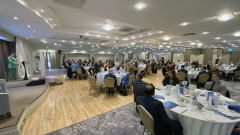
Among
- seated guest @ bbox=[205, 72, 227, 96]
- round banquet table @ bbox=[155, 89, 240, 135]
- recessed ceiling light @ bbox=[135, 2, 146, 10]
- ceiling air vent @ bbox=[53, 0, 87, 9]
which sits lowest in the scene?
round banquet table @ bbox=[155, 89, 240, 135]

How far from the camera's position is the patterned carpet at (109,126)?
7.97ft

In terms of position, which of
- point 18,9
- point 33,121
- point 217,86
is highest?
point 18,9

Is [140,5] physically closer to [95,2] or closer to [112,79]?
[95,2]

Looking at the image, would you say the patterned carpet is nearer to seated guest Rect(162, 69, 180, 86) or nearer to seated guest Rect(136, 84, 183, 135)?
seated guest Rect(136, 84, 183, 135)

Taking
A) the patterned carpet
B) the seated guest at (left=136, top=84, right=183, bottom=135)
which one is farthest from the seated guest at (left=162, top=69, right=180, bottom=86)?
the seated guest at (left=136, top=84, right=183, bottom=135)

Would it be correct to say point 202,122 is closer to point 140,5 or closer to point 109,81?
point 140,5

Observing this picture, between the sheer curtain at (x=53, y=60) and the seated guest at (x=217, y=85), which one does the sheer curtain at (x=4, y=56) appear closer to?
the sheer curtain at (x=53, y=60)

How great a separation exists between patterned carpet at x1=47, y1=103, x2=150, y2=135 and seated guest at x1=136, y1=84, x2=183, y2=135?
890mm

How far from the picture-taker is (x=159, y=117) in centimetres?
165

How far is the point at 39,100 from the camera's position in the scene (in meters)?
3.74

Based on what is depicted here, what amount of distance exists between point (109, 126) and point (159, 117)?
5.05 ft

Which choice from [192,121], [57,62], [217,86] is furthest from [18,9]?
[57,62]

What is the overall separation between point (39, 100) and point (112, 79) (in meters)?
2.86

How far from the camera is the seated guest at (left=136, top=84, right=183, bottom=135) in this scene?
1.61 metres
